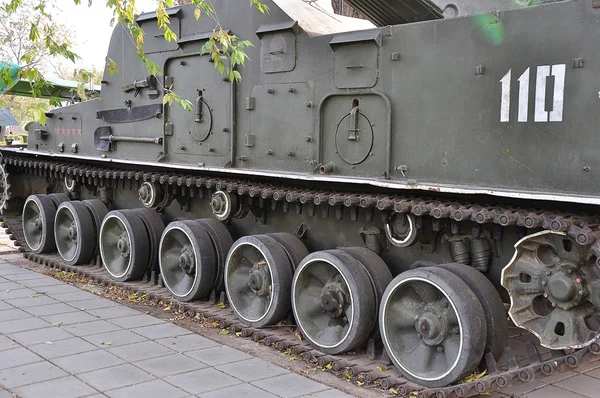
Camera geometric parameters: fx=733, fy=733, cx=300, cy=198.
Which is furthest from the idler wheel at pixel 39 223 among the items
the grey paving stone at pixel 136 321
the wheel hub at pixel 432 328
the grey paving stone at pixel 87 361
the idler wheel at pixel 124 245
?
the wheel hub at pixel 432 328

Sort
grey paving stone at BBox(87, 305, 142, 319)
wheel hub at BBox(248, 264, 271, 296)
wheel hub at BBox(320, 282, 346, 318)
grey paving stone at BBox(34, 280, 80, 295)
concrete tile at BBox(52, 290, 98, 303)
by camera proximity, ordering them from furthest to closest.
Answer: grey paving stone at BBox(34, 280, 80, 295), concrete tile at BBox(52, 290, 98, 303), grey paving stone at BBox(87, 305, 142, 319), wheel hub at BBox(248, 264, 271, 296), wheel hub at BBox(320, 282, 346, 318)

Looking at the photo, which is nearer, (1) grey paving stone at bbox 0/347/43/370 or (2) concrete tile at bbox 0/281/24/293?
(1) grey paving stone at bbox 0/347/43/370

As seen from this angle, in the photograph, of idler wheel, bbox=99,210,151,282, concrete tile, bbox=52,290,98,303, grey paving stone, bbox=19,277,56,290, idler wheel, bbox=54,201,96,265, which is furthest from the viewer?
idler wheel, bbox=54,201,96,265

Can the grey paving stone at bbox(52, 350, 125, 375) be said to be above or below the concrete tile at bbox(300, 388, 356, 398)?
above

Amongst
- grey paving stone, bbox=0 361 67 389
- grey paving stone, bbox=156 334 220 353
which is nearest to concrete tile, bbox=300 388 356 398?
grey paving stone, bbox=156 334 220 353

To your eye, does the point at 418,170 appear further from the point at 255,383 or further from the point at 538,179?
the point at 255,383

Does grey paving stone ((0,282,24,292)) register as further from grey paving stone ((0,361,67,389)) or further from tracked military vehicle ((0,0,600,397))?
grey paving stone ((0,361,67,389))

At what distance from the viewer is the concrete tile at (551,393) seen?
21.1ft

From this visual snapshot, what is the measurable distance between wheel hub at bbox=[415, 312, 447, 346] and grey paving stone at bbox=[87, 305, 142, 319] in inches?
161

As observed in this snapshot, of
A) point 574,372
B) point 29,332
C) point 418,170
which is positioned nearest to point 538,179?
point 418,170

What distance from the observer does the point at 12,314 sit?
8.91 meters

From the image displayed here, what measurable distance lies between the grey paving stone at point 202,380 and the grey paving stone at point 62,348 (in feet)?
4.39

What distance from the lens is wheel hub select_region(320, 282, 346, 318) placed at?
7.23 m

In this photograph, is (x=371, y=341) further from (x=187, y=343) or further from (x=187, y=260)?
(x=187, y=260)
